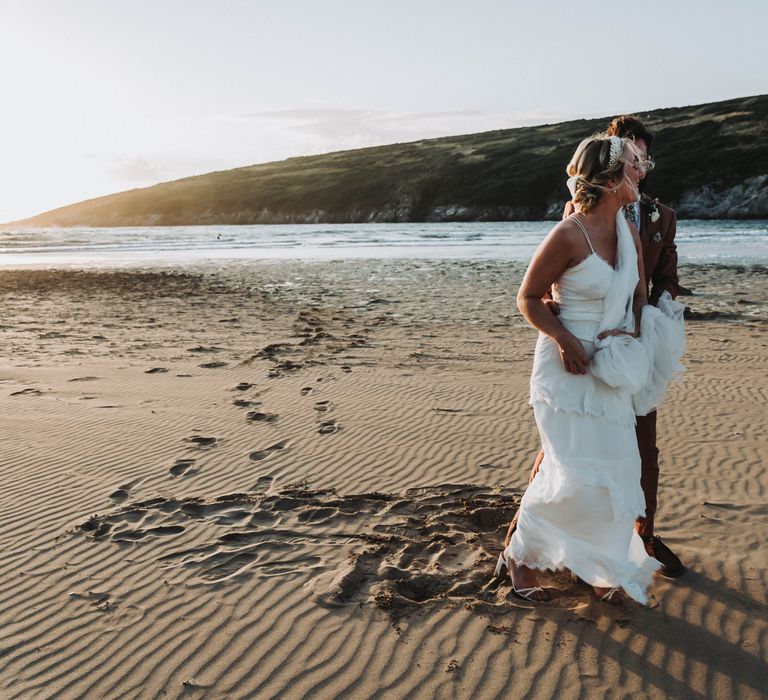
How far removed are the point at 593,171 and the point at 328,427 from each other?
4577mm

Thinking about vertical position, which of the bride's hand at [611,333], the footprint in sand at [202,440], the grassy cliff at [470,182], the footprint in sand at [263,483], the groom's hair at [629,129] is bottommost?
the footprint in sand at [263,483]

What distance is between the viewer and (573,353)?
332 centimetres

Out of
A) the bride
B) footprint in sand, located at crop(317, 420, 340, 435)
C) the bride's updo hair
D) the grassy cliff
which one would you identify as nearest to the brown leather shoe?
the bride

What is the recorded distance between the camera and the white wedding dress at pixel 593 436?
3334 mm

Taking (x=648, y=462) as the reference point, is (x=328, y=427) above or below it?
below

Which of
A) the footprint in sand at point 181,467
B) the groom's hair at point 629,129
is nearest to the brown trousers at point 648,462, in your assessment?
the groom's hair at point 629,129

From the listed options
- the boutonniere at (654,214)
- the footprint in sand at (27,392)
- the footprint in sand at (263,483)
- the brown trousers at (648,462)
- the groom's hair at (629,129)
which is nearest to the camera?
the groom's hair at (629,129)

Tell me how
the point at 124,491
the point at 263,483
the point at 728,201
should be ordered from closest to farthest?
the point at 124,491
the point at 263,483
the point at 728,201

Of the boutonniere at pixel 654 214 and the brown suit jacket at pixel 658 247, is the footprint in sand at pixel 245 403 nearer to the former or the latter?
the brown suit jacket at pixel 658 247

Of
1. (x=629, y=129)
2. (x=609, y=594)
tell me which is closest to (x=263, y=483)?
(x=609, y=594)

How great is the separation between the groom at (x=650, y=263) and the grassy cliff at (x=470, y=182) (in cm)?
6460

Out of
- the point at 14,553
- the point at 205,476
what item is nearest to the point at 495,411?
the point at 205,476

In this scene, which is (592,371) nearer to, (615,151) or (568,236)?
(568,236)

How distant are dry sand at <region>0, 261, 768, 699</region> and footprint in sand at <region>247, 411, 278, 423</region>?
4 centimetres
